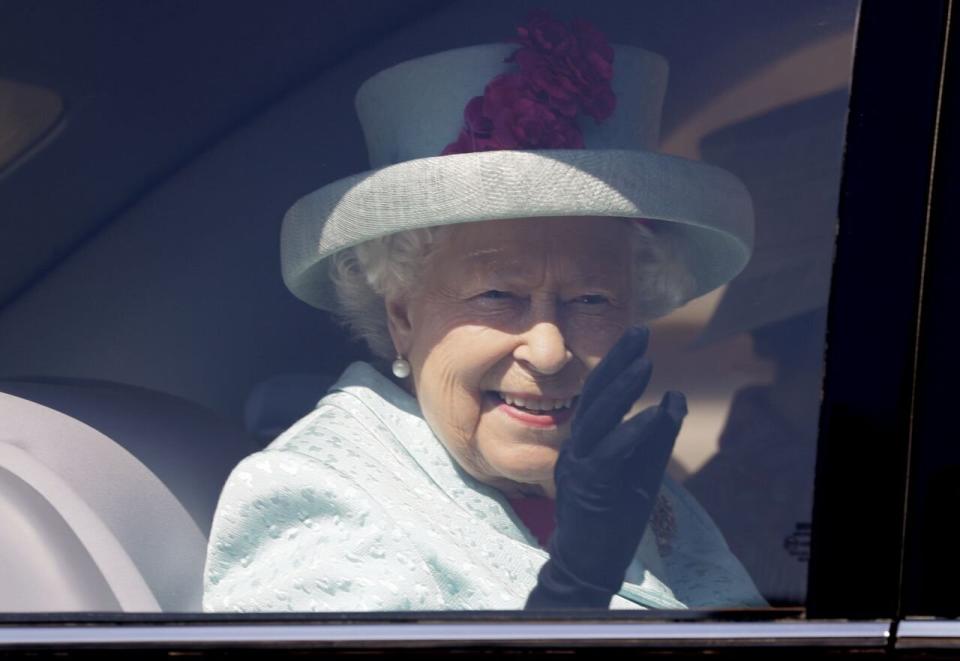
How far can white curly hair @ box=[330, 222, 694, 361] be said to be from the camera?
1.53 meters

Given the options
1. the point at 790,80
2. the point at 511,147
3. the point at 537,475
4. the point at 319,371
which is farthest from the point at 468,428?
the point at 790,80

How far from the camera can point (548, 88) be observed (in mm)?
1550

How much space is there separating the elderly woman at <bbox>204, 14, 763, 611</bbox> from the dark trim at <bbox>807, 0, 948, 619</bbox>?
138 mm

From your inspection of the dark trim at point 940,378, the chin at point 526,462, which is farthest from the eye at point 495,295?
the dark trim at point 940,378

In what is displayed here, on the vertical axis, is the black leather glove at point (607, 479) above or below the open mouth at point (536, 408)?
below

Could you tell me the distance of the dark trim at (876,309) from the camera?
1.50 m

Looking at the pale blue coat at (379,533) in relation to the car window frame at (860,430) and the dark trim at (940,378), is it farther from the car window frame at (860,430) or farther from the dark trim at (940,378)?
the dark trim at (940,378)

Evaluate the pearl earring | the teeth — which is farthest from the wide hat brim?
the teeth

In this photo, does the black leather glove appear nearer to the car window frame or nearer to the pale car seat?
the car window frame

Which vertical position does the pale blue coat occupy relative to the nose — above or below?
below

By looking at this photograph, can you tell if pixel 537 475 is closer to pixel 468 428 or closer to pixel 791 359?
pixel 468 428

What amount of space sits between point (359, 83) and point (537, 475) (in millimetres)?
578

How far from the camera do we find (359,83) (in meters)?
1.56

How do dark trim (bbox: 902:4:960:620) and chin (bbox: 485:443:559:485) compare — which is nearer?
dark trim (bbox: 902:4:960:620)
